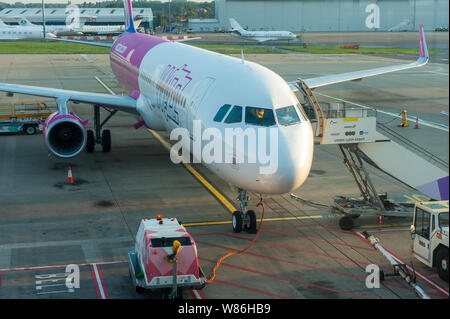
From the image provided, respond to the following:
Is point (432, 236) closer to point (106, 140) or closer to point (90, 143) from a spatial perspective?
point (106, 140)

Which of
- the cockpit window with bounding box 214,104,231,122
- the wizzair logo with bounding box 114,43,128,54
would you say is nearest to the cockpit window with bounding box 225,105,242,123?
the cockpit window with bounding box 214,104,231,122

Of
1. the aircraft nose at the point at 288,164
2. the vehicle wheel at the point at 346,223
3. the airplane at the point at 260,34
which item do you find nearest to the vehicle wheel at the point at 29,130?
Answer: the vehicle wheel at the point at 346,223

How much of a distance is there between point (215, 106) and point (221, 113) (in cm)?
53

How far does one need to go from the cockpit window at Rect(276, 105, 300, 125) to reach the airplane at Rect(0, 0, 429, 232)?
3 centimetres

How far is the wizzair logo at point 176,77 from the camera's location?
2173 centimetres

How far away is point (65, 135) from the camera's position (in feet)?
83.0

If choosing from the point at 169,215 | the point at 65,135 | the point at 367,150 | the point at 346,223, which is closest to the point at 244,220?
the point at 169,215

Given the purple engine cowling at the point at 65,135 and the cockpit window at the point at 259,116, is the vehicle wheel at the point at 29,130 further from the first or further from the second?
the cockpit window at the point at 259,116

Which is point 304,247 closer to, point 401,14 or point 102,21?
point 401,14

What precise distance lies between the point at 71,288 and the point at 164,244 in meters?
2.51

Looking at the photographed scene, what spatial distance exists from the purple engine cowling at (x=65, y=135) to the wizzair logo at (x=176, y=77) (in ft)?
13.6

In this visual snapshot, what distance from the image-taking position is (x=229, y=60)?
21469 millimetres

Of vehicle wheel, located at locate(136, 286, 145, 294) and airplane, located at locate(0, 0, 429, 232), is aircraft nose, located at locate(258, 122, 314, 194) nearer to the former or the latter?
airplane, located at locate(0, 0, 429, 232)
